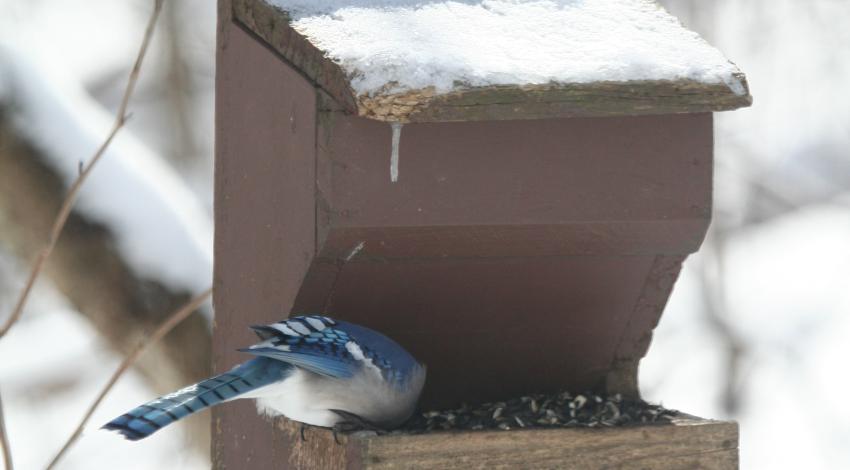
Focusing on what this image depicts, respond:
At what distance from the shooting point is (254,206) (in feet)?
10.3

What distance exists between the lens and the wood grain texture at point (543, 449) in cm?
255

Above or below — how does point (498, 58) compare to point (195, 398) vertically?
above

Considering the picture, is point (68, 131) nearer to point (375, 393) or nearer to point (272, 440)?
point (272, 440)

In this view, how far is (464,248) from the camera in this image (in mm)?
2826

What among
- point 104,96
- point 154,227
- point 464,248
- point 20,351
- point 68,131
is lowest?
point 20,351

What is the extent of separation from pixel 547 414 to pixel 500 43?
2.49ft

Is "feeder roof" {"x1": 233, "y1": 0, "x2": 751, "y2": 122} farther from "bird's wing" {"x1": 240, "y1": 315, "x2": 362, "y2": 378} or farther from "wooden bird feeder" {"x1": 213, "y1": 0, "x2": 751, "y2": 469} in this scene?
"bird's wing" {"x1": 240, "y1": 315, "x2": 362, "y2": 378}

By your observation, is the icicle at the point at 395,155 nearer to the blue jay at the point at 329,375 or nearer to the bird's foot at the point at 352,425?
the blue jay at the point at 329,375

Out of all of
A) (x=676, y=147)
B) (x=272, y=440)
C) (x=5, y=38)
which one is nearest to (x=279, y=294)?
(x=272, y=440)

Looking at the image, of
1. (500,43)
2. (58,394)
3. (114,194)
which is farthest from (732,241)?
(500,43)

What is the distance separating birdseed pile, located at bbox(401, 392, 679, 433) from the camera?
9.20ft

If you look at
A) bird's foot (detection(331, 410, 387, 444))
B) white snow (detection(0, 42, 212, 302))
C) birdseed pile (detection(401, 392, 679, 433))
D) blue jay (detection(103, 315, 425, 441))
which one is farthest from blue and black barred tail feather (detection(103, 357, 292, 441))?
white snow (detection(0, 42, 212, 302))

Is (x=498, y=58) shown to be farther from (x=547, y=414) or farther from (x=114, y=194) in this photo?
(x=114, y=194)

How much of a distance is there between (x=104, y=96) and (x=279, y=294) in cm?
507
